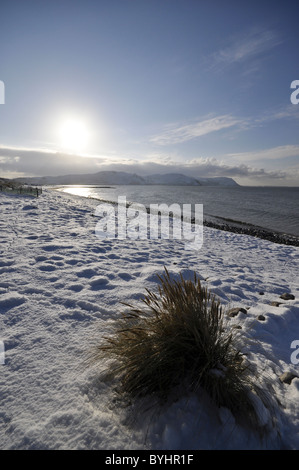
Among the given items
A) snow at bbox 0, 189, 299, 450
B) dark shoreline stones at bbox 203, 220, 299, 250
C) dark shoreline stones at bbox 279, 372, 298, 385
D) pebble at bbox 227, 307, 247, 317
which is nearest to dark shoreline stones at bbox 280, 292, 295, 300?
snow at bbox 0, 189, 299, 450

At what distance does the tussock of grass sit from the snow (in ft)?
0.38

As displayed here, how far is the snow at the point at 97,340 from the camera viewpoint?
184 centimetres

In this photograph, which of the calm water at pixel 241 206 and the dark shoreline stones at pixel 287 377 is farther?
the calm water at pixel 241 206

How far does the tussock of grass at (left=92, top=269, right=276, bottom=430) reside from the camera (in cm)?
196

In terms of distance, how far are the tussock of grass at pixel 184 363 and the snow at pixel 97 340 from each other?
0.38 feet

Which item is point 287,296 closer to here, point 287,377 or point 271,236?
point 287,377

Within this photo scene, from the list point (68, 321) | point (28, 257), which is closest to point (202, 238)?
point (28, 257)

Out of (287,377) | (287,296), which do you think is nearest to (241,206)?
(287,296)

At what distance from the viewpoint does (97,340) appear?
298 centimetres

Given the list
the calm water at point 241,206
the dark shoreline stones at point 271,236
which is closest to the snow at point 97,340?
the dark shoreline stones at point 271,236

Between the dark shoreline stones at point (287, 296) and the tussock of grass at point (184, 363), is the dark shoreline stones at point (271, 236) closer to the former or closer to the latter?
the dark shoreline stones at point (287, 296)

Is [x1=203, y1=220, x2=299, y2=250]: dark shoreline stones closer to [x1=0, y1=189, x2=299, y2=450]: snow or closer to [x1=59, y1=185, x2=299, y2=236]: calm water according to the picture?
[x1=59, y1=185, x2=299, y2=236]: calm water

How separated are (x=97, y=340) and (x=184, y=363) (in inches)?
51.8
